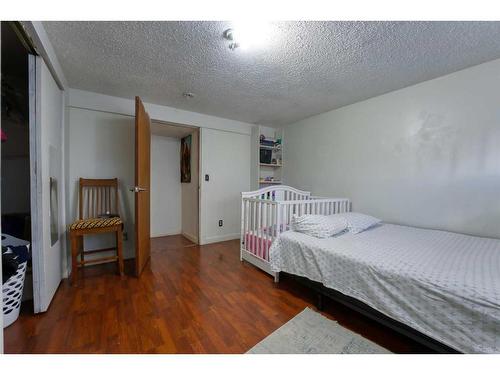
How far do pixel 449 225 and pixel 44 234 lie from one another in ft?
11.6

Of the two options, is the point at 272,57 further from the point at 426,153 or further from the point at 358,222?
the point at 426,153

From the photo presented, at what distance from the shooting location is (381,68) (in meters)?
1.90

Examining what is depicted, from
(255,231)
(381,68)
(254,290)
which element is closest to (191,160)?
(255,231)

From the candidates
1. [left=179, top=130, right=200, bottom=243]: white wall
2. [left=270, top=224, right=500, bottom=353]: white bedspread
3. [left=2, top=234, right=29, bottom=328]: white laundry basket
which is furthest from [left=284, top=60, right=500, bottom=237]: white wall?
[left=2, top=234, right=29, bottom=328]: white laundry basket

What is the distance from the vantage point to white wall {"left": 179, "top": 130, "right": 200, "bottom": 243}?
3.43m

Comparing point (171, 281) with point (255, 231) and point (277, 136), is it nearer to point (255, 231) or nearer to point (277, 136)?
point (255, 231)

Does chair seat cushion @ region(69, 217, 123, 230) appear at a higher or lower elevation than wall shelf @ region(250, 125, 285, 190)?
lower

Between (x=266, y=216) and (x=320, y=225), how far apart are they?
2.10ft

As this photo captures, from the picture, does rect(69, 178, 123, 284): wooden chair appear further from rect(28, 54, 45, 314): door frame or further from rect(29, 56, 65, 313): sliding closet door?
rect(28, 54, 45, 314): door frame

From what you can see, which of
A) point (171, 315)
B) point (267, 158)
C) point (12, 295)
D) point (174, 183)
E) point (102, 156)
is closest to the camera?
point (12, 295)

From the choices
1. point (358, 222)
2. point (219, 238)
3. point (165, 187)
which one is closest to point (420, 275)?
point (358, 222)

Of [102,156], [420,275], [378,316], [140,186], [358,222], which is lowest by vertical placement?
[378,316]

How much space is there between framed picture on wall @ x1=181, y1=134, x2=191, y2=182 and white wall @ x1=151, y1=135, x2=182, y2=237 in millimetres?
174

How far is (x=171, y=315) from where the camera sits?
156cm
